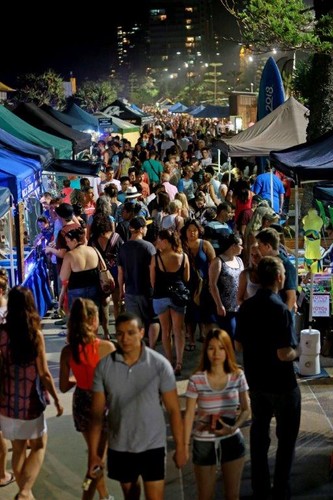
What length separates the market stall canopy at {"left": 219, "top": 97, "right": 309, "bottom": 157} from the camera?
14984 millimetres

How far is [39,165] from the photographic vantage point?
11.4 m

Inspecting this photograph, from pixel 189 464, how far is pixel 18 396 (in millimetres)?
1688

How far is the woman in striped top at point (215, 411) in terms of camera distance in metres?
4.67

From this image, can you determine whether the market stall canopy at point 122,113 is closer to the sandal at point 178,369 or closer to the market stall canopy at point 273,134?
the market stall canopy at point 273,134

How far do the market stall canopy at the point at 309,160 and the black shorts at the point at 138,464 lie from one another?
17.0 feet

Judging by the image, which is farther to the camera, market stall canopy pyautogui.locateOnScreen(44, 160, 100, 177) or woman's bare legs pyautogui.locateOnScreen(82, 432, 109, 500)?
market stall canopy pyautogui.locateOnScreen(44, 160, 100, 177)

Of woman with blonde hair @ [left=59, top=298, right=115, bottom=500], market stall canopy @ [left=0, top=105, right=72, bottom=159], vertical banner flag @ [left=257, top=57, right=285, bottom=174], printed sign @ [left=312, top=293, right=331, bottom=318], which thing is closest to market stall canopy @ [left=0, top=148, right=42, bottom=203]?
market stall canopy @ [left=0, top=105, right=72, bottom=159]

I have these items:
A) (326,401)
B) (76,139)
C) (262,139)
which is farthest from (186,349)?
(76,139)

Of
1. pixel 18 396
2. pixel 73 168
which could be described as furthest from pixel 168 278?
pixel 73 168

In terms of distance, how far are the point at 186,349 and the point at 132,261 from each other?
58.8 inches

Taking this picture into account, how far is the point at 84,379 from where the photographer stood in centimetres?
523

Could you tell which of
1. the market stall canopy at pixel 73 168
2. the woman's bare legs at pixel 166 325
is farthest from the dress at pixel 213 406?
the market stall canopy at pixel 73 168

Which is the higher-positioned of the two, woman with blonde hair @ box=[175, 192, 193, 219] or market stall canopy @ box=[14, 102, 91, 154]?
market stall canopy @ box=[14, 102, 91, 154]

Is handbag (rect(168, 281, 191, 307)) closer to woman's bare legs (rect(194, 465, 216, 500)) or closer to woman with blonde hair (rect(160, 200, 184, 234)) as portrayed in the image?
woman with blonde hair (rect(160, 200, 184, 234))
